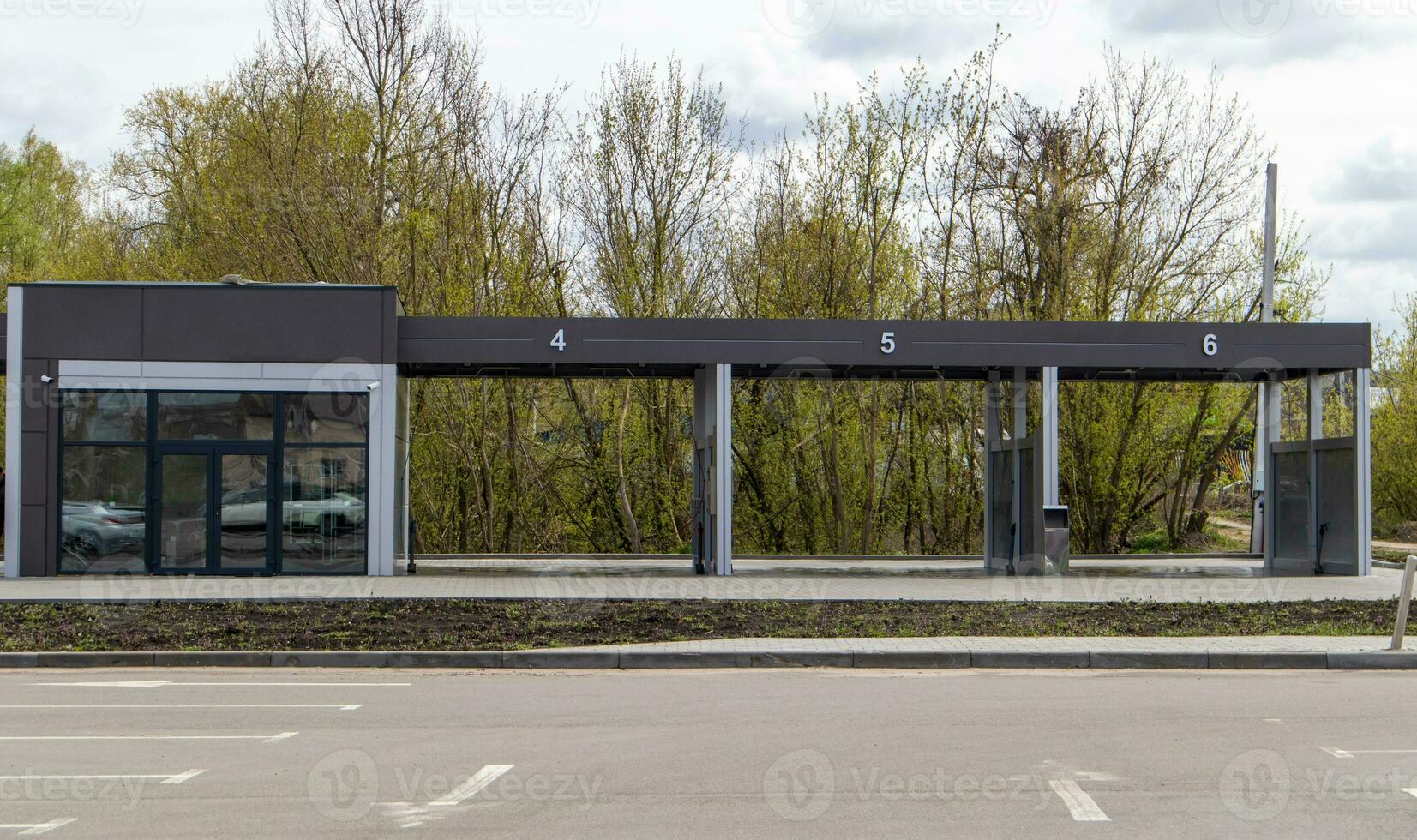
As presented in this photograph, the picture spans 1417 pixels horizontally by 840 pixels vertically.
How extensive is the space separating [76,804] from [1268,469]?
22.8 metres

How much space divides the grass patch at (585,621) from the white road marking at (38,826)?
660cm

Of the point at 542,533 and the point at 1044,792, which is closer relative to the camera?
the point at 1044,792

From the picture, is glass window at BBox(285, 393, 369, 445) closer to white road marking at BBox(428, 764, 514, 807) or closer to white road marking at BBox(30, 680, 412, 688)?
white road marking at BBox(30, 680, 412, 688)

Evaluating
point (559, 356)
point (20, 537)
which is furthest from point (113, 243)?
point (559, 356)

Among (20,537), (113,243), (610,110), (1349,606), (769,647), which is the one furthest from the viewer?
(113,243)

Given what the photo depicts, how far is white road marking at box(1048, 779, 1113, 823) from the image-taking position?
21.0ft

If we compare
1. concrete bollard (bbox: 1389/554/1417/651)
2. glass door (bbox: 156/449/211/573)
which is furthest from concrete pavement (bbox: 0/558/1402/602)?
concrete bollard (bbox: 1389/554/1417/651)

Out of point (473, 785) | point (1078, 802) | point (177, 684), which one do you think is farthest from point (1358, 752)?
point (177, 684)

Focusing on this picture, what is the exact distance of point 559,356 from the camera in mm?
21531

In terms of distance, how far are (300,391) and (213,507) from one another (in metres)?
2.35

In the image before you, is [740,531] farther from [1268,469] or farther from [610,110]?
Result: [1268,469]

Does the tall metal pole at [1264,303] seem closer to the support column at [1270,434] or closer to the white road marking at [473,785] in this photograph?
the support column at [1270,434]

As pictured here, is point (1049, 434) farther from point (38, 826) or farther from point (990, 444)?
point (38, 826)

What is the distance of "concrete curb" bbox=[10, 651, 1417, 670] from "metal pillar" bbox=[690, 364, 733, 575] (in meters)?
9.11
